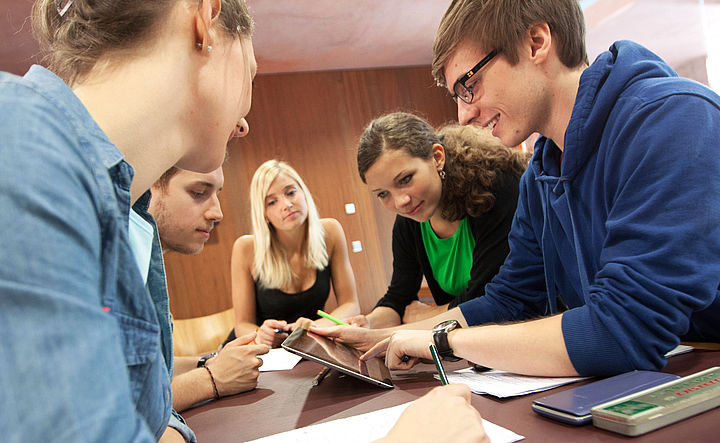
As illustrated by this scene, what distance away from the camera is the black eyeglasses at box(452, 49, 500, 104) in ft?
4.00

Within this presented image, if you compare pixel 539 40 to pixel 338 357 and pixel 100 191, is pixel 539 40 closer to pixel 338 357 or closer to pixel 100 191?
pixel 338 357

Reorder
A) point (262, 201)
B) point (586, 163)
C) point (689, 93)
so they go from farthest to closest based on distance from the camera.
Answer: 1. point (262, 201)
2. point (586, 163)
3. point (689, 93)

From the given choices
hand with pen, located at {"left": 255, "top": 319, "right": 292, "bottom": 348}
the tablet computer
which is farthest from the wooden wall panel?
the tablet computer

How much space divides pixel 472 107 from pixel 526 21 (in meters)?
0.26

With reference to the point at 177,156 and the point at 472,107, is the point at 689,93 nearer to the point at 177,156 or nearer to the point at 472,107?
the point at 472,107

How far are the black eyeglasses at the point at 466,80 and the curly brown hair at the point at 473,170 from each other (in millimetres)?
694

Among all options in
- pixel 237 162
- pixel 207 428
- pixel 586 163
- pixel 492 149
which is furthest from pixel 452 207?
pixel 237 162

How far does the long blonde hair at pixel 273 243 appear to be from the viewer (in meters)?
2.85

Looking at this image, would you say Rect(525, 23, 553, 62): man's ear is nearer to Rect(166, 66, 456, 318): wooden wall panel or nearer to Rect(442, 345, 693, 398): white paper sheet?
Rect(442, 345, 693, 398): white paper sheet

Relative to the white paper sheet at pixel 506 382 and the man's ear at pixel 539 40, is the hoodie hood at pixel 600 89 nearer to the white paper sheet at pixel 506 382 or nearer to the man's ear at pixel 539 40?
the man's ear at pixel 539 40

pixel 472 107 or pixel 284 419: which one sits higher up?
pixel 472 107

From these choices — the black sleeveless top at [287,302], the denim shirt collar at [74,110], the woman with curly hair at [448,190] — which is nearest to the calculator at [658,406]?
the denim shirt collar at [74,110]

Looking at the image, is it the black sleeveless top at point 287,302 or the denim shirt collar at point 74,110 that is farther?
the black sleeveless top at point 287,302

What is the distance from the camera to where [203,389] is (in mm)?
1322
